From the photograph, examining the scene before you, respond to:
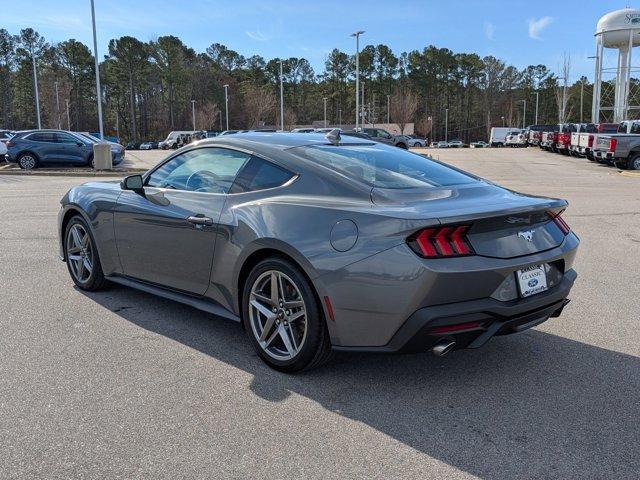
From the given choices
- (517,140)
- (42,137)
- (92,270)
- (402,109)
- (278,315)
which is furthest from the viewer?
(402,109)

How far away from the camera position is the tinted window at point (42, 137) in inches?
883

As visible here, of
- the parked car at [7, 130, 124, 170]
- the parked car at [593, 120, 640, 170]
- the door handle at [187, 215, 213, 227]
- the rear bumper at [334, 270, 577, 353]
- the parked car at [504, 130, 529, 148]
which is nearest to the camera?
the rear bumper at [334, 270, 577, 353]

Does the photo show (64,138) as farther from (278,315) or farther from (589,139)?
(589,139)

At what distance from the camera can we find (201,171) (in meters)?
4.52

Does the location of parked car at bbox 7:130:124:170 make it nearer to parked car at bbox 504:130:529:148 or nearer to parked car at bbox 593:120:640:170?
parked car at bbox 593:120:640:170

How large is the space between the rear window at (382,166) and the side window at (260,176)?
209 mm

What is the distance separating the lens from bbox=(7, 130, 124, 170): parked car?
2230 cm

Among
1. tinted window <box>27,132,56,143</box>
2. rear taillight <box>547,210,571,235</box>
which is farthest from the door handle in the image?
tinted window <box>27,132,56,143</box>

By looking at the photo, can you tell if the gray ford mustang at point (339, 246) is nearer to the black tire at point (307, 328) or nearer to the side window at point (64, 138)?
the black tire at point (307, 328)

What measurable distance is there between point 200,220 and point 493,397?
7.32 feet

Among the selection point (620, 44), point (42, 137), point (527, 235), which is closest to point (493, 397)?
point (527, 235)

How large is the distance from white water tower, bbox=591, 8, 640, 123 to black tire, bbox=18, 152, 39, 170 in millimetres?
44026

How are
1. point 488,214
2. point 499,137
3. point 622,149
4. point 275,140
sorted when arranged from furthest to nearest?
point 499,137 < point 622,149 < point 275,140 < point 488,214

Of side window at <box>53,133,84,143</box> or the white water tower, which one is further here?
the white water tower
